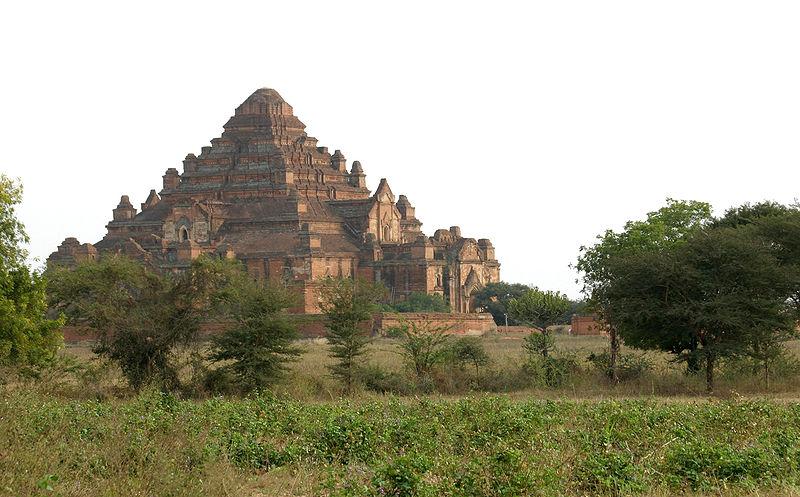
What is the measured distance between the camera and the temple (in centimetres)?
6091

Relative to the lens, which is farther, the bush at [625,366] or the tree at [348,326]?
the bush at [625,366]

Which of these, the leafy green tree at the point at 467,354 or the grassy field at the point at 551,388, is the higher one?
the leafy green tree at the point at 467,354

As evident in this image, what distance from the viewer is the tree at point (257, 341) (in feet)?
80.1

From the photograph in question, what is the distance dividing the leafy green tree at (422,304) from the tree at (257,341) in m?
33.4

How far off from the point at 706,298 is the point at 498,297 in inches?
1578

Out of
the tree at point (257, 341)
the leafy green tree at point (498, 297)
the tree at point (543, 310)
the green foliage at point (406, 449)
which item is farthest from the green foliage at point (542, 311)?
the leafy green tree at point (498, 297)

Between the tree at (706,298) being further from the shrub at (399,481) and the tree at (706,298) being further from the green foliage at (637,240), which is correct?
the shrub at (399,481)

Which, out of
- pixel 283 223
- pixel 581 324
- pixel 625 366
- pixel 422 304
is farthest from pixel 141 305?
pixel 283 223

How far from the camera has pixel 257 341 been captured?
81.0 ft

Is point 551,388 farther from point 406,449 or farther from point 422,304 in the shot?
point 422,304

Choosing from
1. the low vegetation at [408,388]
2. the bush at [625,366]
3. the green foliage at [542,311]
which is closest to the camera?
the low vegetation at [408,388]

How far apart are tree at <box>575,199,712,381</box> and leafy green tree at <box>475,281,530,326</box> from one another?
29426 mm

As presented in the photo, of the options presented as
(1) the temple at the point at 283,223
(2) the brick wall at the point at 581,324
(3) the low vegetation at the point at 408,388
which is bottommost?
(3) the low vegetation at the point at 408,388

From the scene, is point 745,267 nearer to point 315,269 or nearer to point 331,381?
point 331,381
